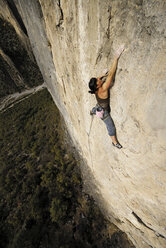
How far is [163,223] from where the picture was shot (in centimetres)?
279

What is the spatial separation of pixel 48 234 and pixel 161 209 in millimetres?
8985

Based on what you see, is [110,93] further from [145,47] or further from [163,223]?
[163,223]

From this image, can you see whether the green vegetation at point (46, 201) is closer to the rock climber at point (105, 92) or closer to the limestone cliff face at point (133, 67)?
the limestone cliff face at point (133, 67)

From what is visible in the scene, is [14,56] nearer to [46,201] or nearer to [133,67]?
[46,201]

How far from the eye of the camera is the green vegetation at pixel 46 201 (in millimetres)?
7582

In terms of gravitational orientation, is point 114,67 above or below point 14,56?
below

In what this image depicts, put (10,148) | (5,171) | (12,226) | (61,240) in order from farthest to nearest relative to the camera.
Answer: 1. (10,148)
2. (5,171)
3. (12,226)
4. (61,240)

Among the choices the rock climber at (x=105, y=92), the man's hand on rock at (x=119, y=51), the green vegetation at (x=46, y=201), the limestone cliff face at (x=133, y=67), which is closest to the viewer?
the limestone cliff face at (x=133, y=67)

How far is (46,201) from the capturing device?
908cm

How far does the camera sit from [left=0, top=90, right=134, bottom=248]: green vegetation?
7582 mm

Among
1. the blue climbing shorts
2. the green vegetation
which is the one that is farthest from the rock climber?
the green vegetation

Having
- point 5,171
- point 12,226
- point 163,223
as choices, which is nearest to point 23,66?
point 5,171

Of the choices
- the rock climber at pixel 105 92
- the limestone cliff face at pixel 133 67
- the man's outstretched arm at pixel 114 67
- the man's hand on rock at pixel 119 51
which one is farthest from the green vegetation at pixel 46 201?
the man's hand on rock at pixel 119 51

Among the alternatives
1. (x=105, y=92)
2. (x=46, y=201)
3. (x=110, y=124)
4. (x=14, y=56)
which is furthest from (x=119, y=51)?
(x=14, y=56)
